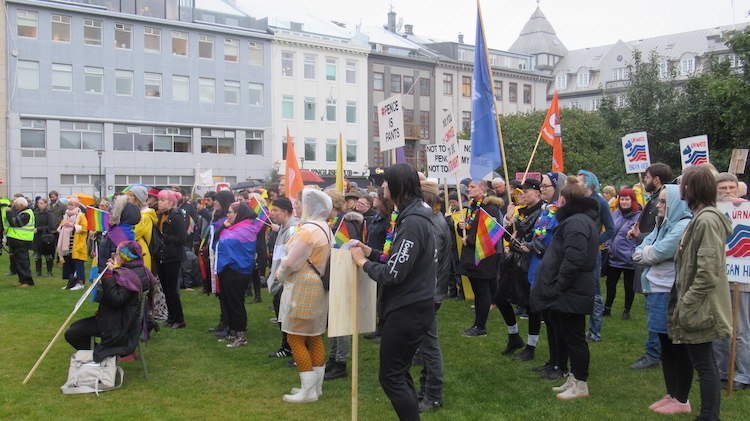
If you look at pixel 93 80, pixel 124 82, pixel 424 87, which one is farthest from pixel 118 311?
pixel 424 87

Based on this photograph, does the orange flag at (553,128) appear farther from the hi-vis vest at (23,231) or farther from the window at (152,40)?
the window at (152,40)

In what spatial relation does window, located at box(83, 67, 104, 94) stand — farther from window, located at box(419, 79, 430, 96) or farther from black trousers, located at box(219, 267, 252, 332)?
black trousers, located at box(219, 267, 252, 332)

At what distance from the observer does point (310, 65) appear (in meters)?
48.9

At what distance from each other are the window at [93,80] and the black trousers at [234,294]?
37.0m

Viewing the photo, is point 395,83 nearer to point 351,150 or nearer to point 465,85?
point 351,150

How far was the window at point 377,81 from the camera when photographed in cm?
5203

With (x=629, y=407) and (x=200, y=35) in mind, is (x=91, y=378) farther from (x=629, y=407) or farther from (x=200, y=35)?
(x=200, y=35)

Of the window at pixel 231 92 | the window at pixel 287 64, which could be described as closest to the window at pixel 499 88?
the window at pixel 287 64

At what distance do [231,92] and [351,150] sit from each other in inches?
413

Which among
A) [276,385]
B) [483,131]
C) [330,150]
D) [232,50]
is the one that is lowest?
[276,385]

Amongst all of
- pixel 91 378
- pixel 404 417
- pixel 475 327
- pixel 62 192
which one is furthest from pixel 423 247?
pixel 62 192

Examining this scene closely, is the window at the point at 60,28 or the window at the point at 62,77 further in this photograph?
the window at the point at 62,77

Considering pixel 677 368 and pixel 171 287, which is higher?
pixel 171 287

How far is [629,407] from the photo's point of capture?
6.05 meters
